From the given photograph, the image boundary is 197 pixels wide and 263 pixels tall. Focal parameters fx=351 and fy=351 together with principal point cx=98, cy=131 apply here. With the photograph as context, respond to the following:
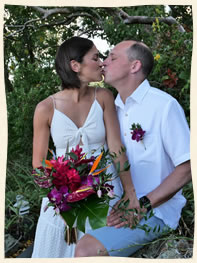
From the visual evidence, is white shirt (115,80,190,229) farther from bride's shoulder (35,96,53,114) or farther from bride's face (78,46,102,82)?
bride's shoulder (35,96,53,114)

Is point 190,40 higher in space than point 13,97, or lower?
higher

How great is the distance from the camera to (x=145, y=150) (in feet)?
6.77

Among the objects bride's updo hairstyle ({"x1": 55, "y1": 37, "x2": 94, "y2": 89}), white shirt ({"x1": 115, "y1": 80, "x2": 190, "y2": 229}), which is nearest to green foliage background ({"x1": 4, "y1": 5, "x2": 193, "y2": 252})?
bride's updo hairstyle ({"x1": 55, "y1": 37, "x2": 94, "y2": 89})

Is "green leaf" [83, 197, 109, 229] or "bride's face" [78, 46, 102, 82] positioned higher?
"bride's face" [78, 46, 102, 82]

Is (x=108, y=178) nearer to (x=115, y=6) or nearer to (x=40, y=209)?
(x=40, y=209)

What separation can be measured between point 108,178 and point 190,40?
3.60 feet

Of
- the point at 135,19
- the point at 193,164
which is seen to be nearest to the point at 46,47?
the point at 135,19

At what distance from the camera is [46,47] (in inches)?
89.2

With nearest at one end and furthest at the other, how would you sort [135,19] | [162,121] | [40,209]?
[162,121]
[40,209]
[135,19]

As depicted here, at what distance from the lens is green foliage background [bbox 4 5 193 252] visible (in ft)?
7.19

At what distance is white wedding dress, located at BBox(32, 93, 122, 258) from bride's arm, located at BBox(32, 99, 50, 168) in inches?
1.9

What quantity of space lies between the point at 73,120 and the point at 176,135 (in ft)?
1.97

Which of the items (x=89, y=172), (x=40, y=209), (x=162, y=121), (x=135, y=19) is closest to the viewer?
(x=89, y=172)

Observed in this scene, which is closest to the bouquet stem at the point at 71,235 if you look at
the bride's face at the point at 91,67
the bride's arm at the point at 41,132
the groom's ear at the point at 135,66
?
the bride's arm at the point at 41,132
